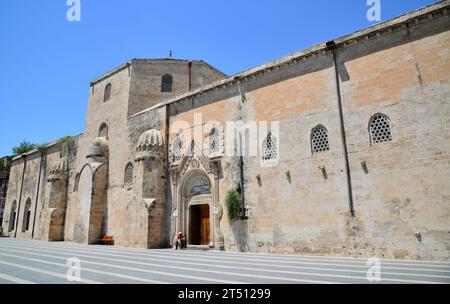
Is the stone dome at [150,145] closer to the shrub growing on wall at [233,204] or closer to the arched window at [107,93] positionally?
the shrub growing on wall at [233,204]

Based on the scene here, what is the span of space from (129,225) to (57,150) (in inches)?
531

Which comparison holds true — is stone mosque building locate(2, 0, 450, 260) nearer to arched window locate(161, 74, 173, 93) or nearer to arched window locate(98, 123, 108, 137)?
arched window locate(161, 74, 173, 93)

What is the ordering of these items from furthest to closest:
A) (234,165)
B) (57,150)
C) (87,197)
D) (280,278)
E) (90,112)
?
(57,150) → (90,112) → (87,197) → (234,165) → (280,278)

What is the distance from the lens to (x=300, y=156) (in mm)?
12023

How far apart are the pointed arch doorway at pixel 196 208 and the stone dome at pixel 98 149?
745cm

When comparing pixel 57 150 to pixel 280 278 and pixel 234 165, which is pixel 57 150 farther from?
pixel 280 278

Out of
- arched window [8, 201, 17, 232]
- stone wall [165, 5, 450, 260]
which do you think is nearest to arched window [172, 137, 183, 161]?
stone wall [165, 5, 450, 260]

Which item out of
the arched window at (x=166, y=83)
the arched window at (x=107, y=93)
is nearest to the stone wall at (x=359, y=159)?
the arched window at (x=166, y=83)

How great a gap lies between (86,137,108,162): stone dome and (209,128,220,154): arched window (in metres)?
8.77

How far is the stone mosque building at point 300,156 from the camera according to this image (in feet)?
31.3

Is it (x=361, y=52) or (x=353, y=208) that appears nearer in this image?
(x=353, y=208)

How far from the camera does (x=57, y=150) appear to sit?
25.7m

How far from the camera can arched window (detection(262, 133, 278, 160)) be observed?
12812 millimetres

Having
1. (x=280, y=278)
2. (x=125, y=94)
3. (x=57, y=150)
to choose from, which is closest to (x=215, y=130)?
(x=125, y=94)
